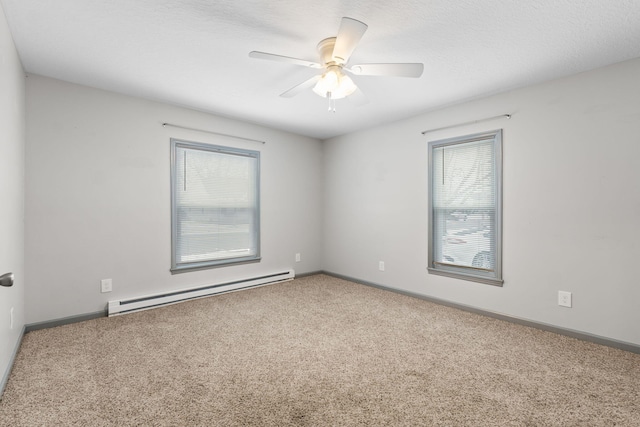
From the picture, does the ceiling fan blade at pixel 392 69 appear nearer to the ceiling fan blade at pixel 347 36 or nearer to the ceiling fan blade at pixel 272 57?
the ceiling fan blade at pixel 347 36

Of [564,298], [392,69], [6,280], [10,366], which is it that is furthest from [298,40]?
[564,298]

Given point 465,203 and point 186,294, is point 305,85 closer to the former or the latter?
Answer: point 465,203

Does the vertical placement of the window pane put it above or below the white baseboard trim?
above

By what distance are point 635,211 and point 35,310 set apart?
510 cm

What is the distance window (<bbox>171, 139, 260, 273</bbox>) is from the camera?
3613mm

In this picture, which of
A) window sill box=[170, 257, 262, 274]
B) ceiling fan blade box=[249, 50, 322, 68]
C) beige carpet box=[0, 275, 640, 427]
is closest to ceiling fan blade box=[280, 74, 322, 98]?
ceiling fan blade box=[249, 50, 322, 68]

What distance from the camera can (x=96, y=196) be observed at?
9.89ft

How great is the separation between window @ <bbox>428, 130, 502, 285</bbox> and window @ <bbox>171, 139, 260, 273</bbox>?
2.40m

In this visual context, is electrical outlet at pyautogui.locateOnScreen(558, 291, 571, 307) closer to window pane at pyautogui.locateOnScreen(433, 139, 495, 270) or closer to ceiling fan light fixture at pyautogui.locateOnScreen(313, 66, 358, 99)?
window pane at pyautogui.locateOnScreen(433, 139, 495, 270)

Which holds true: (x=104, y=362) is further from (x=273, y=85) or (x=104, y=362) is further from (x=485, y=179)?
(x=485, y=179)

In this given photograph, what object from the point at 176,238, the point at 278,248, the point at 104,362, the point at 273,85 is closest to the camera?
the point at 104,362

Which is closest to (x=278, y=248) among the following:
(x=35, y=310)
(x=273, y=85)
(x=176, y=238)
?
(x=176, y=238)

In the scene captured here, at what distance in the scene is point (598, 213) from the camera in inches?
99.3

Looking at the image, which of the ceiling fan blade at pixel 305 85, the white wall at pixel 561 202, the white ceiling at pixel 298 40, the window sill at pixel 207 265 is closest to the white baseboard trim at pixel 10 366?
the window sill at pixel 207 265
